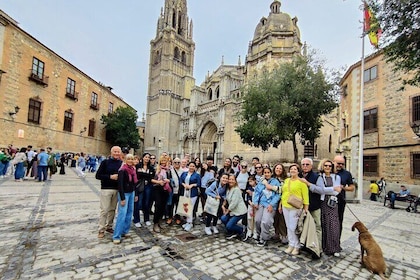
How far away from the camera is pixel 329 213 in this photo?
382cm

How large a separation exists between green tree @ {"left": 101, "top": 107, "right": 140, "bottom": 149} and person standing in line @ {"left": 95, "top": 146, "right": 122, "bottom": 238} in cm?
2334

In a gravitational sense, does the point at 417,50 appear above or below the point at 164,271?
above

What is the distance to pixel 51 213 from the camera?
207 inches

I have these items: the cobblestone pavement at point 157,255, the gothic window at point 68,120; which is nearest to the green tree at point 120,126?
the gothic window at point 68,120

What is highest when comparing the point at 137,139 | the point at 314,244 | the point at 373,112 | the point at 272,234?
the point at 373,112

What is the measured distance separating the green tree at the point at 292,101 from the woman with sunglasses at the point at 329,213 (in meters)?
8.42

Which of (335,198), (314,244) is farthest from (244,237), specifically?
(335,198)

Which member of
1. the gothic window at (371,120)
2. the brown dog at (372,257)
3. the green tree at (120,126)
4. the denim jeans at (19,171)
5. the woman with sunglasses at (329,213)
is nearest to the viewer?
the brown dog at (372,257)

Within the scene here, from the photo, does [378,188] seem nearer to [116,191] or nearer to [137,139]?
[116,191]

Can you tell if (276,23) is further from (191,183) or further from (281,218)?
(281,218)

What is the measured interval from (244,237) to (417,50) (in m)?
7.16

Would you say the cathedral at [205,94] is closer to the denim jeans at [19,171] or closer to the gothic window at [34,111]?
the gothic window at [34,111]

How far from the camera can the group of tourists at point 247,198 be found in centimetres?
375

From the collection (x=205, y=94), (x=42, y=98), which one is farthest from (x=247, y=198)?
(x=205, y=94)
